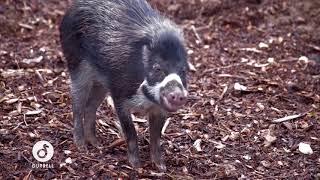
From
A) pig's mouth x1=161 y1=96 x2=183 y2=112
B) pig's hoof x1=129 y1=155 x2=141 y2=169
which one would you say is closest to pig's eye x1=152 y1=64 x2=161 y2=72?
pig's mouth x1=161 y1=96 x2=183 y2=112

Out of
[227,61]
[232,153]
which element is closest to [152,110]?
[232,153]

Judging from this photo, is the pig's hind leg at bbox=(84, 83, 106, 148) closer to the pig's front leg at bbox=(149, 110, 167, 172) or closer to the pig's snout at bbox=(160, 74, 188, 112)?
the pig's front leg at bbox=(149, 110, 167, 172)

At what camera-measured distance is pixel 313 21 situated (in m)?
8.83

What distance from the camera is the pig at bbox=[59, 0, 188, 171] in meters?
4.88

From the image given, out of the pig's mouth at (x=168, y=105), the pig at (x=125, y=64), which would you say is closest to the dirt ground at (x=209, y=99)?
the pig at (x=125, y=64)

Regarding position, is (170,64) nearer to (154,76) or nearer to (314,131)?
(154,76)

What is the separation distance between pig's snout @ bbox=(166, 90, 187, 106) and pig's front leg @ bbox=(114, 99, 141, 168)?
0.70 m

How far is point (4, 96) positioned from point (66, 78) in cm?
94

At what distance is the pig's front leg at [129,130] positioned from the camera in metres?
5.28

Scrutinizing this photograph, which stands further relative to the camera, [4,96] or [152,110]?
[4,96]

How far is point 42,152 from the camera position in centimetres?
541

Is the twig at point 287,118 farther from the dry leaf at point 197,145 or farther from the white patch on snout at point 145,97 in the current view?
the white patch on snout at point 145,97

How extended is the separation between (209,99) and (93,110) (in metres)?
1.62

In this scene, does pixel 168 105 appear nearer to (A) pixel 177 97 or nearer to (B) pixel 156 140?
(A) pixel 177 97
